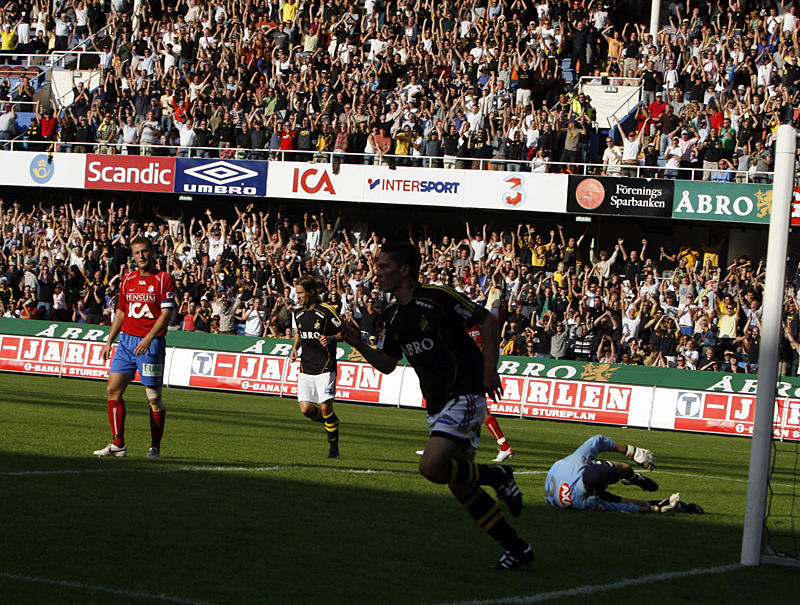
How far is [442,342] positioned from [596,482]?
3348 mm

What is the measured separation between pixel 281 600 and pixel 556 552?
2706 mm

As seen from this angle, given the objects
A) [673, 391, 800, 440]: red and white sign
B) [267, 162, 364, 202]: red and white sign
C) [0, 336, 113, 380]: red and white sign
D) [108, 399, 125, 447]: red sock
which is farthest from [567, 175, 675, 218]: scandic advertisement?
[108, 399, 125, 447]: red sock

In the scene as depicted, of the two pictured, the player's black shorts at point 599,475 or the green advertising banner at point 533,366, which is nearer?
the player's black shorts at point 599,475

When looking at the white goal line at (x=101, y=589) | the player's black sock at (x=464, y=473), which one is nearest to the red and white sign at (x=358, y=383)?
the player's black sock at (x=464, y=473)

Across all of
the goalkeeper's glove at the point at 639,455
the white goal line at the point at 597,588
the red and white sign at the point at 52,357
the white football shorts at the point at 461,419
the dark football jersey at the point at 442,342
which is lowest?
the red and white sign at the point at 52,357

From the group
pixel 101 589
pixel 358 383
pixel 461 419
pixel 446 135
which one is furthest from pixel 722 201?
pixel 101 589

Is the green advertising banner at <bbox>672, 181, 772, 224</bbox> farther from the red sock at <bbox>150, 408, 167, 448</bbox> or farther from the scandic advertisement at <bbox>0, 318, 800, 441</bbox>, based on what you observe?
the red sock at <bbox>150, 408, 167, 448</bbox>

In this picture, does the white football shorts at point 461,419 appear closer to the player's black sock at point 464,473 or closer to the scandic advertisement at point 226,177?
the player's black sock at point 464,473

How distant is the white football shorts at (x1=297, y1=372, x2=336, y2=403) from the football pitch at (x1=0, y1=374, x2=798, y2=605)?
0.73 metres

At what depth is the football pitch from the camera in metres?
6.57

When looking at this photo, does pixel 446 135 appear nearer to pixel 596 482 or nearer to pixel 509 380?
pixel 509 380

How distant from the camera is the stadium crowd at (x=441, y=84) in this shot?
3186 cm

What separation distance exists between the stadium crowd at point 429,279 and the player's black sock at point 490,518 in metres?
18.7

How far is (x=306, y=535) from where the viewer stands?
827 centimetres
